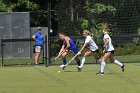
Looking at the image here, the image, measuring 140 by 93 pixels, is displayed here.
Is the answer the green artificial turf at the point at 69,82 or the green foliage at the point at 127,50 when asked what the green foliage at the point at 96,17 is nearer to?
the green foliage at the point at 127,50

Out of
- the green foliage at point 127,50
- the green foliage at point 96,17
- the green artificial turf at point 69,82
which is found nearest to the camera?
the green artificial turf at point 69,82

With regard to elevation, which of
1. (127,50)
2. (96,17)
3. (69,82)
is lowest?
(127,50)

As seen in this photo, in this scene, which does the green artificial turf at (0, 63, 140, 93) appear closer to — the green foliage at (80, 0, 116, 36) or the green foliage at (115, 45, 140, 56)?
the green foliage at (80, 0, 116, 36)

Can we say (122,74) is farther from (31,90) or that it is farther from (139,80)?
(31,90)

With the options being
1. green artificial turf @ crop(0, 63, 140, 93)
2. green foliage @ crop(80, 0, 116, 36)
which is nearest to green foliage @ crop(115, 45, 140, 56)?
green foliage @ crop(80, 0, 116, 36)

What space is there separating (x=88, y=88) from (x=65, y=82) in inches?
69.8

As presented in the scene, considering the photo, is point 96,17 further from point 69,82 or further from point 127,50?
point 69,82

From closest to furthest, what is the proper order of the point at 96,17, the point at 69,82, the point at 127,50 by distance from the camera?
1. the point at 69,82
2. the point at 96,17
3. the point at 127,50

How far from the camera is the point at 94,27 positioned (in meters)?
30.0

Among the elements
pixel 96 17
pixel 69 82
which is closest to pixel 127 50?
pixel 96 17

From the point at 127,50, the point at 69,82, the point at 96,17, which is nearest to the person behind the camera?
the point at 69,82

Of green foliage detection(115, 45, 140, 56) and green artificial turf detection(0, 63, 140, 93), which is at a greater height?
green artificial turf detection(0, 63, 140, 93)

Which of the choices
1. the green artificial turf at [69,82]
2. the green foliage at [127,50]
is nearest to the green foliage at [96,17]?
the green foliage at [127,50]

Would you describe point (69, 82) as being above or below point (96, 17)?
below
